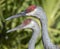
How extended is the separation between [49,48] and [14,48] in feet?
4.40

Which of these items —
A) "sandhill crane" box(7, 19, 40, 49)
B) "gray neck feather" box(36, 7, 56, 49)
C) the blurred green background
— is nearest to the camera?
"gray neck feather" box(36, 7, 56, 49)

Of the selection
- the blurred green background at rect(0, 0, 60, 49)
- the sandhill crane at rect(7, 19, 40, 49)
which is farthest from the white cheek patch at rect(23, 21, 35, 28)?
the blurred green background at rect(0, 0, 60, 49)

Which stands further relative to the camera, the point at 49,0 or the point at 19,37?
the point at 49,0

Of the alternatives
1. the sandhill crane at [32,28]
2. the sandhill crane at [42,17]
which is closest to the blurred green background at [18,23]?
the sandhill crane at [32,28]

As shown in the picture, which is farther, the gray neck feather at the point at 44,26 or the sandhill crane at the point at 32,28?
the sandhill crane at the point at 32,28

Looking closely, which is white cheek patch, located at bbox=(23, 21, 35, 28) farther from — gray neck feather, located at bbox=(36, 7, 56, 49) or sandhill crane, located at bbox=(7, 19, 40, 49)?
gray neck feather, located at bbox=(36, 7, 56, 49)

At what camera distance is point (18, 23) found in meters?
5.20

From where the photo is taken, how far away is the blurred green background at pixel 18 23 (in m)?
4.98

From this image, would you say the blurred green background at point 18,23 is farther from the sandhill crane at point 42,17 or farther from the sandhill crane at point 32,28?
the sandhill crane at point 42,17

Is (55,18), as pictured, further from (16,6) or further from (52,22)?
(16,6)

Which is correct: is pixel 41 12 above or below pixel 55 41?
above

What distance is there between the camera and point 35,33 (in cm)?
420

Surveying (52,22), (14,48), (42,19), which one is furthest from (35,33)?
(52,22)

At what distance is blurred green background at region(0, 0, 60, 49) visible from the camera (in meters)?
4.98
